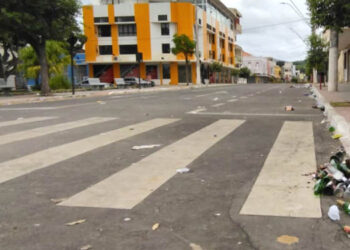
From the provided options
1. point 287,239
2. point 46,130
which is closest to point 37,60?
point 46,130

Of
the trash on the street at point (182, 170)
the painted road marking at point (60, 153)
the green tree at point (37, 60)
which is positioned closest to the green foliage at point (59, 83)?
the green tree at point (37, 60)

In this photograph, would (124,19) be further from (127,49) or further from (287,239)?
(287,239)

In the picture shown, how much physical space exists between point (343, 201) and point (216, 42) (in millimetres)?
76861

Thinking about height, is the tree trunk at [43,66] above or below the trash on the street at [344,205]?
above

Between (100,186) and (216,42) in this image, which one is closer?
(100,186)

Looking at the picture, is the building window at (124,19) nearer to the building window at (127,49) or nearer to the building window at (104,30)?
the building window at (104,30)

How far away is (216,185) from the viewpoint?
15.0 feet

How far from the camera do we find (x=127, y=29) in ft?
213

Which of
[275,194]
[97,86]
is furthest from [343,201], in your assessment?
[97,86]

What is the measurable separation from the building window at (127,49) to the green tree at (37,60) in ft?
63.9

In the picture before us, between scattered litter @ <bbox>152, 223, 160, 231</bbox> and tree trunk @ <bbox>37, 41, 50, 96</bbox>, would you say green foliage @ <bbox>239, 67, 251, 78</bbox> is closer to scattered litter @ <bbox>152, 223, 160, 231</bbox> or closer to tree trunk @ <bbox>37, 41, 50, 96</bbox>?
tree trunk @ <bbox>37, 41, 50, 96</bbox>

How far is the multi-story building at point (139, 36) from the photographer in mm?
63375

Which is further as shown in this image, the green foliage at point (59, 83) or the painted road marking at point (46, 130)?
the green foliage at point (59, 83)

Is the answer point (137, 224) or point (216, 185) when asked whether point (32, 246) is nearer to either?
point (137, 224)
